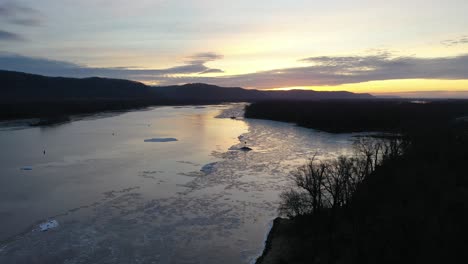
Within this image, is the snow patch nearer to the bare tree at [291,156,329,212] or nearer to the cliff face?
the bare tree at [291,156,329,212]

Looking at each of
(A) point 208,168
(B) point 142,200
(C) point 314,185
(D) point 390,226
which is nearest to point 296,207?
(C) point 314,185

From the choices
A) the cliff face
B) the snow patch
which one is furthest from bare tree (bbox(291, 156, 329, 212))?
the snow patch

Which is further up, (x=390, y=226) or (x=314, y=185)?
(x=314, y=185)

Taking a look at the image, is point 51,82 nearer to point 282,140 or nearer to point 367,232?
point 282,140

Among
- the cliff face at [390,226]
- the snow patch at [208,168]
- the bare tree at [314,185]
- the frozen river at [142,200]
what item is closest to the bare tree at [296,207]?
the bare tree at [314,185]

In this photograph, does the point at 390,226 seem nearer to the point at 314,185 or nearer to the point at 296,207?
the point at 314,185

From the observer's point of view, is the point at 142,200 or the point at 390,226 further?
the point at 142,200

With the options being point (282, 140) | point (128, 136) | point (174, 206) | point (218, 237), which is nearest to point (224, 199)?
point (174, 206)

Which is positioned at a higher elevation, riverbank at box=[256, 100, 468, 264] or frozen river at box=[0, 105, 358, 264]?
riverbank at box=[256, 100, 468, 264]

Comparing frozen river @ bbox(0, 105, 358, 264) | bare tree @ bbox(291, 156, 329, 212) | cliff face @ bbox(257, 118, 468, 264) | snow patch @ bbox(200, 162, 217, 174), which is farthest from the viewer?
snow patch @ bbox(200, 162, 217, 174)
